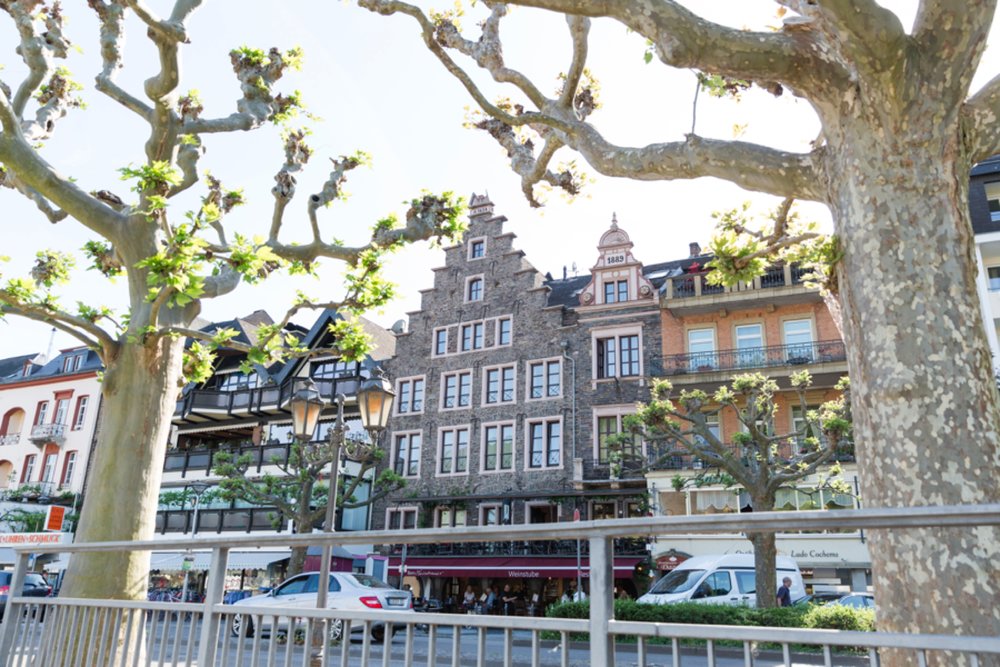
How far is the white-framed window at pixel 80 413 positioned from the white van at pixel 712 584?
130ft

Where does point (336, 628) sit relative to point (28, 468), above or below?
below

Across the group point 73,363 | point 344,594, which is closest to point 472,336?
point 344,594

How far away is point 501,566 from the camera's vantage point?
100 feet

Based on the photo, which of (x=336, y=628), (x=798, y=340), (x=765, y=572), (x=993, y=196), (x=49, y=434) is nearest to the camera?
(x=336, y=628)

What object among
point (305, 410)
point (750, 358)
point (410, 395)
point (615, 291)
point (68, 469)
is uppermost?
point (615, 291)

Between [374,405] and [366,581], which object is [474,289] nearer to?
[366,581]

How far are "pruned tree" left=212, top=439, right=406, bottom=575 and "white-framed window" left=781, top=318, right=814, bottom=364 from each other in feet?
52.0

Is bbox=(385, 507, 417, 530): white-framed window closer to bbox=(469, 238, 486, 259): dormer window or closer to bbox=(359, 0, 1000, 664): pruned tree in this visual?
bbox=(469, 238, 486, 259): dormer window

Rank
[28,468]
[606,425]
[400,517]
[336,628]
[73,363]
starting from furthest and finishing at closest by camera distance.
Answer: [73,363] → [28,468] → [400,517] → [606,425] → [336,628]

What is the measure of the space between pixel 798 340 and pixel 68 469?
136ft

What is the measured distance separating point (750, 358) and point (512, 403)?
34.3 feet

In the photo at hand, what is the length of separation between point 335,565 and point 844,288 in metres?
31.3

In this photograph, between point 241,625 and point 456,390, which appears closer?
point 241,625

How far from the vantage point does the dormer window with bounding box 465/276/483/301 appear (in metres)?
38.5
